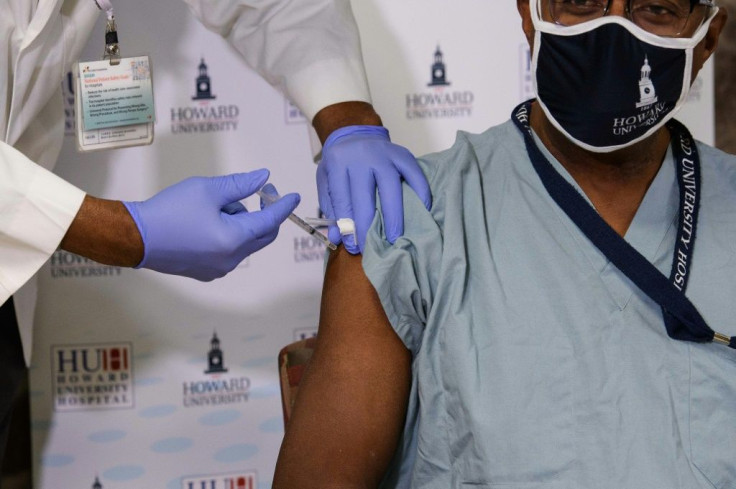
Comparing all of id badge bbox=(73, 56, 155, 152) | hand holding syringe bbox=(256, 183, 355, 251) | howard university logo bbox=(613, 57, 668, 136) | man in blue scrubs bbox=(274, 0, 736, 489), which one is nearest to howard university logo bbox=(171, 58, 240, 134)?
id badge bbox=(73, 56, 155, 152)

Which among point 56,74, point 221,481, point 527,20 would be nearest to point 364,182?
point 527,20

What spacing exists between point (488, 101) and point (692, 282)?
1.01 m

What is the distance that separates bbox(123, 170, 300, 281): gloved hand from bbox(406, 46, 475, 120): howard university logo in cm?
79

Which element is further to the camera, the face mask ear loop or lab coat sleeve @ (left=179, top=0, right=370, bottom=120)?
lab coat sleeve @ (left=179, top=0, right=370, bottom=120)

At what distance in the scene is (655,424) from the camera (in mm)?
1212

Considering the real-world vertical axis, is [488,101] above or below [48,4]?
below

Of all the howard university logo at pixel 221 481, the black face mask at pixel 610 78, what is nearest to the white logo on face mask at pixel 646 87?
the black face mask at pixel 610 78

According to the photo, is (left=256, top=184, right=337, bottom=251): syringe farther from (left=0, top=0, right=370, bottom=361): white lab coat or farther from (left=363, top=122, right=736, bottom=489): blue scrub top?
(left=0, top=0, right=370, bottom=361): white lab coat

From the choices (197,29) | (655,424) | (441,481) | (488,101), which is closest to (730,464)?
(655,424)

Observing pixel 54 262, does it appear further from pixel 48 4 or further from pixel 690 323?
pixel 690 323

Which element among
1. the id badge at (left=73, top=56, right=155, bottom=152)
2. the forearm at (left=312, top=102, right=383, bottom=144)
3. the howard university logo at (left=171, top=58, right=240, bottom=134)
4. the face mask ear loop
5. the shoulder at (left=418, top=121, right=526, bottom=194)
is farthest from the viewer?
the howard university logo at (left=171, top=58, right=240, bottom=134)

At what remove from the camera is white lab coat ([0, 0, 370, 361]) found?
4.55 feet

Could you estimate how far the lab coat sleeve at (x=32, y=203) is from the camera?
137 centimetres

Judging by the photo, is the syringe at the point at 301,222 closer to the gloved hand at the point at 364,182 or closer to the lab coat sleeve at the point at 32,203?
the gloved hand at the point at 364,182
